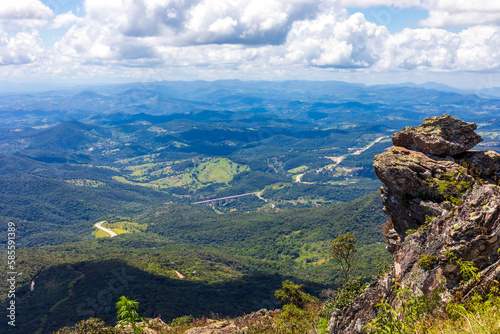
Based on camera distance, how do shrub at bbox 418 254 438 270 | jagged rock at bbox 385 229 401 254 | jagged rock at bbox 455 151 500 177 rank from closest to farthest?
shrub at bbox 418 254 438 270
jagged rock at bbox 455 151 500 177
jagged rock at bbox 385 229 401 254

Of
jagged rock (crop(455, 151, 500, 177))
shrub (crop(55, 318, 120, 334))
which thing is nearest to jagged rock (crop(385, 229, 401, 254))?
jagged rock (crop(455, 151, 500, 177))

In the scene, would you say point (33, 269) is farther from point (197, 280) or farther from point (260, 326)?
point (260, 326)

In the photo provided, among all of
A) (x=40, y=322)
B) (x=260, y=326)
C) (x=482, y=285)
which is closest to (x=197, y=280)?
(x=40, y=322)

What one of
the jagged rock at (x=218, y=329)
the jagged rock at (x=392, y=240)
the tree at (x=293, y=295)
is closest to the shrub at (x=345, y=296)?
the jagged rock at (x=392, y=240)

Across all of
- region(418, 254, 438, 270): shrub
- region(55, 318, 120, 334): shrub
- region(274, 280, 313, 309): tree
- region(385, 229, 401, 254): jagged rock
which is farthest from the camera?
region(274, 280, 313, 309): tree

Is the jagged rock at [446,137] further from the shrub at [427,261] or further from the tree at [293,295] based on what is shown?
the tree at [293,295]

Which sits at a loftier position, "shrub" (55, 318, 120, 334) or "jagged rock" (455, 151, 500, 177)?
"jagged rock" (455, 151, 500, 177)

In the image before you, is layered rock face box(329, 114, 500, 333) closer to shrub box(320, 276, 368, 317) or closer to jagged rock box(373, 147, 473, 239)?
jagged rock box(373, 147, 473, 239)

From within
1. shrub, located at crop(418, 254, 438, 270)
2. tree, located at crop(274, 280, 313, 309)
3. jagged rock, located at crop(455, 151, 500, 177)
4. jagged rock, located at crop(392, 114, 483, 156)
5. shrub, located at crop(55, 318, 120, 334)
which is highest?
jagged rock, located at crop(392, 114, 483, 156)
